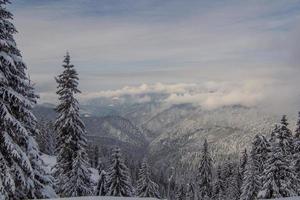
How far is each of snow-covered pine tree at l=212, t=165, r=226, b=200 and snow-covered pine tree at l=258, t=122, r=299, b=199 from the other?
4003 cm

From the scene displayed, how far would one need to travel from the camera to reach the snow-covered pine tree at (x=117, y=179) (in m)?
46.4

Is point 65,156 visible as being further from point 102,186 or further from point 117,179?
point 102,186

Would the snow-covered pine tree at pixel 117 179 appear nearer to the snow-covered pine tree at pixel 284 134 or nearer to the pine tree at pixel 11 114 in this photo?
the snow-covered pine tree at pixel 284 134

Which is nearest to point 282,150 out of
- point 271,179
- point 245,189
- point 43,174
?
point 271,179

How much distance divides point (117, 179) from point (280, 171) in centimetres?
1759

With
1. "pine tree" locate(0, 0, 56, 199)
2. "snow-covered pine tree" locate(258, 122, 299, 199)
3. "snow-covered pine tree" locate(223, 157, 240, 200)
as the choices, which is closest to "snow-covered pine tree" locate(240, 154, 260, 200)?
"snow-covered pine tree" locate(258, 122, 299, 199)

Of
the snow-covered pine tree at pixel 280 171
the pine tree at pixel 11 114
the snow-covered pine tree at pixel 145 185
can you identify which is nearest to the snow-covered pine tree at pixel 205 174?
the snow-covered pine tree at pixel 145 185

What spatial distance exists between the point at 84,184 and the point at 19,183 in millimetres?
17149

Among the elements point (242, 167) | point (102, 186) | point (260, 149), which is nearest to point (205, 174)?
point (242, 167)

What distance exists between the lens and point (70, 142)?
120 feet

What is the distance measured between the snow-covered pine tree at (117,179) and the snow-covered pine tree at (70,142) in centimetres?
827

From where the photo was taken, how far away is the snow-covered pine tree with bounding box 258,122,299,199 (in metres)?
42.6

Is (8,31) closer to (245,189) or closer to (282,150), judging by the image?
(282,150)

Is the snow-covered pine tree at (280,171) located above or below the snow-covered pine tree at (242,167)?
above
